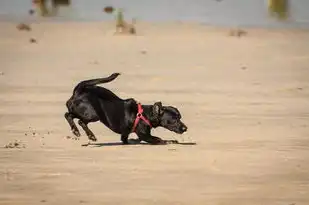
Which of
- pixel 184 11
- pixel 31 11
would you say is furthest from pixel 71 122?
pixel 31 11

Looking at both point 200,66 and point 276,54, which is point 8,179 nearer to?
point 200,66

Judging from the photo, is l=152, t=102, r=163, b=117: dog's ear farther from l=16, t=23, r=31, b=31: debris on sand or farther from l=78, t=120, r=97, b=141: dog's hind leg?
l=16, t=23, r=31, b=31: debris on sand

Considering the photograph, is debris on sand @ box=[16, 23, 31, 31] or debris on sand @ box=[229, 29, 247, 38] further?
debris on sand @ box=[16, 23, 31, 31]

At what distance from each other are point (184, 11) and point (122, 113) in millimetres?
29217

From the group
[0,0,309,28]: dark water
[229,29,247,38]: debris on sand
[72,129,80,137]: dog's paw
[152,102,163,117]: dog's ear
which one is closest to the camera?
[152,102,163,117]: dog's ear

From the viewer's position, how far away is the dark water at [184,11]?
3569 cm

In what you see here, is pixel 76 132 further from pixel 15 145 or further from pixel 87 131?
pixel 15 145

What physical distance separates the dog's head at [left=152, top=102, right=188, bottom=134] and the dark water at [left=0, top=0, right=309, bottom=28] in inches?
900

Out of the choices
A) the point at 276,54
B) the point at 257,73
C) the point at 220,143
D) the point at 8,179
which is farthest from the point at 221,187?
the point at 276,54

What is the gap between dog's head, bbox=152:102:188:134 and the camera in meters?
11.0

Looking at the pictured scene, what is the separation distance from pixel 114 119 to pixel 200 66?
11236 millimetres

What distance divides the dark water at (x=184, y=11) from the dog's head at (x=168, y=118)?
75.0 ft

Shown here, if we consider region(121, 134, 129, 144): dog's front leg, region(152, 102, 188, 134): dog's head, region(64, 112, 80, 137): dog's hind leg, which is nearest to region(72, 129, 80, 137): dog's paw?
region(64, 112, 80, 137): dog's hind leg

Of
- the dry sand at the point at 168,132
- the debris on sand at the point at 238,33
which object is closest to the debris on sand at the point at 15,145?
the dry sand at the point at 168,132
